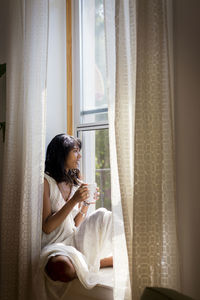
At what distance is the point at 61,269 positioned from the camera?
70.3 inches

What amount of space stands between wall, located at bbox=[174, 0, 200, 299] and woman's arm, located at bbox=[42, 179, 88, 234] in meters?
0.66

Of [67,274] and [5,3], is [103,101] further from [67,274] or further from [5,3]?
[67,274]

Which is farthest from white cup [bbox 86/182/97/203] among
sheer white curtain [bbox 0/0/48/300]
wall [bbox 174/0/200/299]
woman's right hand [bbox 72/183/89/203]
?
wall [bbox 174/0/200/299]

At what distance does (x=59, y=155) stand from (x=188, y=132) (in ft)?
3.18

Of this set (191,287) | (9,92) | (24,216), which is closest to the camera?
(191,287)

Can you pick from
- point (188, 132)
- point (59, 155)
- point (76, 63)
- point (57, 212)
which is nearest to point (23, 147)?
point (59, 155)

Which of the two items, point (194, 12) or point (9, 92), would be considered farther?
point (9, 92)

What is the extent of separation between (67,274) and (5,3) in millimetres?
1889

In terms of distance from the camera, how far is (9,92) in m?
2.15

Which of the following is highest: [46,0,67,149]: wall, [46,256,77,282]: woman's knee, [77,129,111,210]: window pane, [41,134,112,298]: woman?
[46,0,67,149]: wall

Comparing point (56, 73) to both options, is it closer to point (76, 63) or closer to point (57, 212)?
point (76, 63)

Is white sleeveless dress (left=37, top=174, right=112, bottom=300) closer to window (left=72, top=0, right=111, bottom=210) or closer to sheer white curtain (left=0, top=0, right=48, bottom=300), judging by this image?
sheer white curtain (left=0, top=0, right=48, bottom=300)

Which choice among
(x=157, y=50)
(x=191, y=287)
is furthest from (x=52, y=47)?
(x=191, y=287)

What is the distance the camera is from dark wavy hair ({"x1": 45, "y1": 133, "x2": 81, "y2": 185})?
85.4 inches
